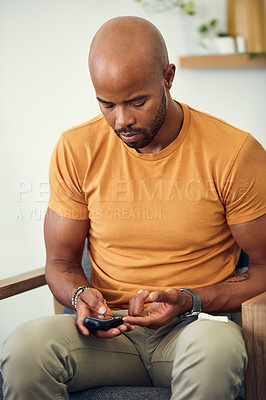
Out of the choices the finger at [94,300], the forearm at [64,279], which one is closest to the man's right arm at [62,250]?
the forearm at [64,279]

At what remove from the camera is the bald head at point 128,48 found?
1.38 meters

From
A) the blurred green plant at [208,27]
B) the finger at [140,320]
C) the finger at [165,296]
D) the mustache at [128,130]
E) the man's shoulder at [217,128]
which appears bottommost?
the finger at [140,320]

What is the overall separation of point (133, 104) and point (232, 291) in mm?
558

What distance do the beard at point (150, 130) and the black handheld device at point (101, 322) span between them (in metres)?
0.45

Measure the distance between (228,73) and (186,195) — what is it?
98 centimetres

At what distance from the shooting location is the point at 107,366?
1351mm

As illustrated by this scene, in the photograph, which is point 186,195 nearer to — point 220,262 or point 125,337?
point 220,262

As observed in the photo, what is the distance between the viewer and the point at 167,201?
1.52 metres

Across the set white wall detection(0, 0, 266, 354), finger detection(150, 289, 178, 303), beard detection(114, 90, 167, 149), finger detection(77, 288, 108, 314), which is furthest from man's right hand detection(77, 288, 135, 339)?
white wall detection(0, 0, 266, 354)

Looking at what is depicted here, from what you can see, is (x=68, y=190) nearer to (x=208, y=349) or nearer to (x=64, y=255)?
(x=64, y=255)

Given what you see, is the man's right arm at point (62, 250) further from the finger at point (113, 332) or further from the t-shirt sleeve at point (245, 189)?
the t-shirt sleeve at point (245, 189)

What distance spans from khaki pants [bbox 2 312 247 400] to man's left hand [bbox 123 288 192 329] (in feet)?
0.19

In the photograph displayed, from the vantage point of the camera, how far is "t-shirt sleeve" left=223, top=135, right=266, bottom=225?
150cm

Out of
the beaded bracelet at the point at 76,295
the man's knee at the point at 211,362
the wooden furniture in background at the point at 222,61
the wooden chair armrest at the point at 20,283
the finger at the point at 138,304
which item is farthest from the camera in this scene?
the wooden furniture in background at the point at 222,61
